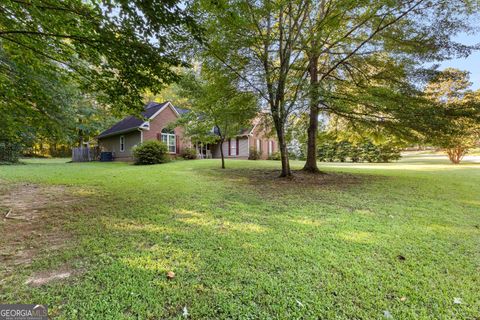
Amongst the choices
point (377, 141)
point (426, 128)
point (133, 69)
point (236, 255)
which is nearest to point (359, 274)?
point (236, 255)

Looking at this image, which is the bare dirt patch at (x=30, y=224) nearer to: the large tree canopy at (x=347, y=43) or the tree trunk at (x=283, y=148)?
the large tree canopy at (x=347, y=43)

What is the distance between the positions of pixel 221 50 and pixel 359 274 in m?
6.90

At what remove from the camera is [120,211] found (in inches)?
174

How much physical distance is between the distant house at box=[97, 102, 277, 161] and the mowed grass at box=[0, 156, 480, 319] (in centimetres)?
1158

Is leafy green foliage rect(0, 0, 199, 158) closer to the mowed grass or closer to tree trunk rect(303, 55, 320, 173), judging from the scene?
the mowed grass

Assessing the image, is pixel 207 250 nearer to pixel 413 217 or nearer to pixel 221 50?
pixel 413 217

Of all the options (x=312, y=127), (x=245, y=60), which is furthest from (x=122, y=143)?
(x=312, y=127)

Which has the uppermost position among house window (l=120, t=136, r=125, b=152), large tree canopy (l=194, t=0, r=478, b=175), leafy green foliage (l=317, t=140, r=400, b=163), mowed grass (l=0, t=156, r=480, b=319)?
large tree canopy (l=194, t=0, r=478, b=175)

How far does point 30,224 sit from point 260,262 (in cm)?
388

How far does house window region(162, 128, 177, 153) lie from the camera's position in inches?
748

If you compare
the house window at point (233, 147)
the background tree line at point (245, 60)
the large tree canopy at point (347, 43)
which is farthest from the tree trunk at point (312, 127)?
the house window at point (233, 147)

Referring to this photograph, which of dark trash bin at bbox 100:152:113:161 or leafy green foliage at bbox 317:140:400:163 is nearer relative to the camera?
dark trash bin at bbox 100:152:113:161

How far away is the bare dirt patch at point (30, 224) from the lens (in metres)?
2.73

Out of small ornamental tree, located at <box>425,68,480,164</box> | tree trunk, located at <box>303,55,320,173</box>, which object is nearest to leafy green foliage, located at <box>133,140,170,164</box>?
tree trunk, located at <box>303,55,320,173</box>
